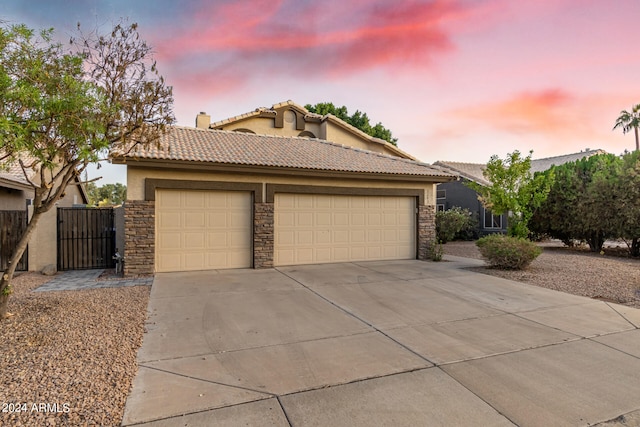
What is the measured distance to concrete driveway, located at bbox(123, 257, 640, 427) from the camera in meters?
3.31

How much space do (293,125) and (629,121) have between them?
121ft

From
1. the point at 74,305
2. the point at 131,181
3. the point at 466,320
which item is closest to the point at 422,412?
the point at 466,320

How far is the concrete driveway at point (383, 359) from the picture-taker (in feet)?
10.9

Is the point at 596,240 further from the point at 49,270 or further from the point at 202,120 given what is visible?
the point at 202,120

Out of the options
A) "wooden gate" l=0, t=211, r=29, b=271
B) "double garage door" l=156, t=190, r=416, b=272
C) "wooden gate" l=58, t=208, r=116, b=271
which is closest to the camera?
"double garage door" l=156, t=190, r=416, b=272

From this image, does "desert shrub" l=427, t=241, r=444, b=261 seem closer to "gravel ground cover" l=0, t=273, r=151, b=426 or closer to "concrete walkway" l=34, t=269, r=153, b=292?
"concrete walkway" l=34, t=269, r=153, b=292

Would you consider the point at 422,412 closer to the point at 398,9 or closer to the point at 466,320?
the point at 466,320

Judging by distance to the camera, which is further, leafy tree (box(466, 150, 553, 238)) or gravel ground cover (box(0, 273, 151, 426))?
leafy tree (box(466, 150, 553, 238))

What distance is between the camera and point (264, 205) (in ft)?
37.2

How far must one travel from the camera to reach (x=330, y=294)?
7.94m

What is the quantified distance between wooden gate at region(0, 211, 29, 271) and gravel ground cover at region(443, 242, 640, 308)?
547 inches

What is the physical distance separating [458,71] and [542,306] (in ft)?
27.9

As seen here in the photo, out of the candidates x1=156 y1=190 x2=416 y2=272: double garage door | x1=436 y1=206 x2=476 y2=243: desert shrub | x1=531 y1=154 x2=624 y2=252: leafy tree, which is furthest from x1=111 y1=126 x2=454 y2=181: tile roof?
x1=531 y1=154 x2=624 y2=252: leafy tree

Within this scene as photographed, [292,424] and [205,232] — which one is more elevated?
[205,232]
